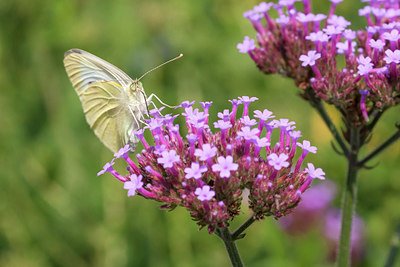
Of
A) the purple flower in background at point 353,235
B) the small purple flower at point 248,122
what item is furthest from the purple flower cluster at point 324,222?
the small purple flower at point 248,122

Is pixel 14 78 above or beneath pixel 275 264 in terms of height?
above

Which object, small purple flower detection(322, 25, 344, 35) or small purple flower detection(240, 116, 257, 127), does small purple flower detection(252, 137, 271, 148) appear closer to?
small purple flower detection(240, 116, 257, 127)

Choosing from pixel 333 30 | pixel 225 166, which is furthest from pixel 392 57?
pixel 225 166

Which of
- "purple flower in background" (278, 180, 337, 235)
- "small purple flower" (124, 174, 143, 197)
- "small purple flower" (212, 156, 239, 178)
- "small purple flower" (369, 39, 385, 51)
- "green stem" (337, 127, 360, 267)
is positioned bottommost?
"purple flower in background" (278, 180, 337, 235)

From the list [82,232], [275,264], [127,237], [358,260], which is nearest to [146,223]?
[127,237]

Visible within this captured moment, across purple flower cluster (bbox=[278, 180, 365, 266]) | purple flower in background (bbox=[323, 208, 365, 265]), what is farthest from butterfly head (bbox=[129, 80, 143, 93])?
purple flower in background (bbox=[323, 208, 365, 265])

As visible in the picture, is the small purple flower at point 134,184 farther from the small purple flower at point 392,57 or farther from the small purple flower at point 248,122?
the small purple flower at point 392,57

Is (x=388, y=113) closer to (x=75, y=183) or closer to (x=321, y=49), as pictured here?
(x=321, y=49)
